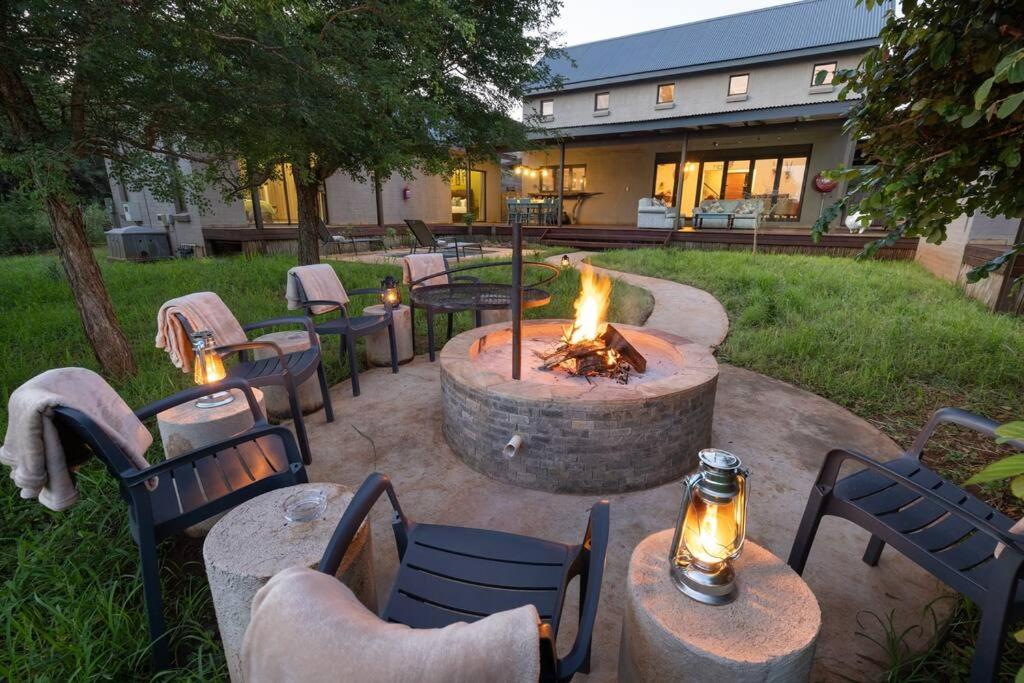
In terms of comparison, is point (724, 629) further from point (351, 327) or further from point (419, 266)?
point (419, 266)

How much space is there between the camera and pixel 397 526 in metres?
1.53

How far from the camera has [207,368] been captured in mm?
2453

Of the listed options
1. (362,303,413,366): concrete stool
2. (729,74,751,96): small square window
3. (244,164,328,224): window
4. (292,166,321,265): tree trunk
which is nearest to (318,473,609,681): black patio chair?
(362,303,413,366): concrete stool

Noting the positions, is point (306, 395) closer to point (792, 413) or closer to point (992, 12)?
point (792, 413)

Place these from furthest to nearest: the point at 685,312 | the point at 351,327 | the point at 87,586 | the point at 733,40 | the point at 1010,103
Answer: the point at 733,40, the point at 685,312, the point at 351,327, the point at 87,586, the point at 1010,103

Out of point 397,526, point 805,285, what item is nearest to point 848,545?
point 397,526

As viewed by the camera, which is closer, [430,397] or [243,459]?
[243,459]

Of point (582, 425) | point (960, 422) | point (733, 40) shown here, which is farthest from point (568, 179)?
point (960, 422)

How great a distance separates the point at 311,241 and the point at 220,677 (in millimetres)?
6615

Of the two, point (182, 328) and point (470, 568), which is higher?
point (182, 328)

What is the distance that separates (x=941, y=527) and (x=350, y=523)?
2.01m

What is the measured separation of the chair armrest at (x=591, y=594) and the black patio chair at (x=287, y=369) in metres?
2.01

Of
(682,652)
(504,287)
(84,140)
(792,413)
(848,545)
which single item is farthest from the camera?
(504,287)

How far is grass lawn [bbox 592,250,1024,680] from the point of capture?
9.89 feet
